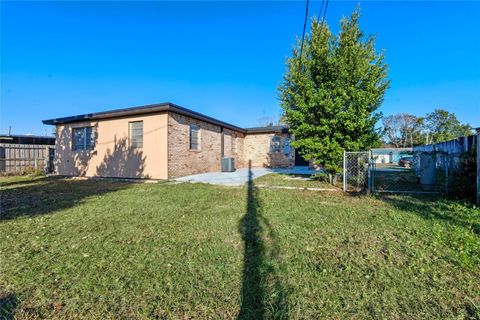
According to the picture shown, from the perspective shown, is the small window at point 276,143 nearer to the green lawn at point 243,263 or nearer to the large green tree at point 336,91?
the large green tree at point 336,91

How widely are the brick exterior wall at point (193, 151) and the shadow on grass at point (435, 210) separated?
8.34 m

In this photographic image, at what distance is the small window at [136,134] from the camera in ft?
34.7

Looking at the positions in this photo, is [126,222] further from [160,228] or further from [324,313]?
[324,313]

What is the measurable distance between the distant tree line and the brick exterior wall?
29.7 meters

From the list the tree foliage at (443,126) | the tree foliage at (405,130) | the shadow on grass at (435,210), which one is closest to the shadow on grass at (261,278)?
the shadow on grass at (435,210)

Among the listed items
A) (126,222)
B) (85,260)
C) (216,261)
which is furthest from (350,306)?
(126,222)

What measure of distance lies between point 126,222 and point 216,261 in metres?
2.46

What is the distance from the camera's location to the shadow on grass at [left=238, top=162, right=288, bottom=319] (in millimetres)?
1920

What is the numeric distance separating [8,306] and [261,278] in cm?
232

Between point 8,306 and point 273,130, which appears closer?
point 8,306

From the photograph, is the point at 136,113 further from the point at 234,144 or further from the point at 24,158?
the point at 24,158

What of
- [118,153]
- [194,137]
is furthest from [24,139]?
[194,137]

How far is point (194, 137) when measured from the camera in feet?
39.8

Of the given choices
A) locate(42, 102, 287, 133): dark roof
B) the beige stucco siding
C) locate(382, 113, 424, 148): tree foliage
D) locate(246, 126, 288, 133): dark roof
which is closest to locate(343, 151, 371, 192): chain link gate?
locate(42, 102, 287, 133): dark roof
